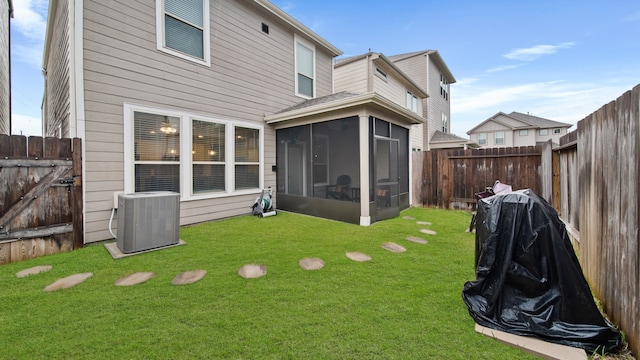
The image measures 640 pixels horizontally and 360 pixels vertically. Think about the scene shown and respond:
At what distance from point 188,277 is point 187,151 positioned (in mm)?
2970

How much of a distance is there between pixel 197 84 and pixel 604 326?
640cm

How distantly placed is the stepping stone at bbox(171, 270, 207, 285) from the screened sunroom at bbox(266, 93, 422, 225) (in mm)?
3224

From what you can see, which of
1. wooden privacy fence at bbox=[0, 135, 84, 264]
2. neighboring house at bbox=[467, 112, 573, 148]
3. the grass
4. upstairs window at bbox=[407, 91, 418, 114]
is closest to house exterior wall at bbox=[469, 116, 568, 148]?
neighboring house at bbox=[467, 112, 573, 148]

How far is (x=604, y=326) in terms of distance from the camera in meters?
1.67

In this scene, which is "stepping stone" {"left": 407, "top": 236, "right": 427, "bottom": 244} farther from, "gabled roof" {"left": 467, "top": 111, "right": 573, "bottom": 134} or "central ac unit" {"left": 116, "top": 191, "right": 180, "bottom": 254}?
"gabled roof" {"left": 467, "top": 111, "right": 573, "bottom": 134}

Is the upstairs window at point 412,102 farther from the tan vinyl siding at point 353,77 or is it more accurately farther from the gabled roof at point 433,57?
the tan vinyl siding at point 353,77

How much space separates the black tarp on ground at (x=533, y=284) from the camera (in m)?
1.70

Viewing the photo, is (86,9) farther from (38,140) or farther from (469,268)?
(469,268)

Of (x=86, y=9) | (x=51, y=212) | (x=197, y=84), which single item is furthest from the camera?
(x=197, y=84)

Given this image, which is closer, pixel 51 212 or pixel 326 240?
pixel 51 212

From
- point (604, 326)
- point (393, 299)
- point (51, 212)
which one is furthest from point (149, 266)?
point (604, 326)

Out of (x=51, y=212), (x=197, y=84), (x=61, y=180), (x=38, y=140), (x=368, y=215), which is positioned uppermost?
(x=197, y=84)

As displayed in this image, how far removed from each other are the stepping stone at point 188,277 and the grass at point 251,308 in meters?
0.10

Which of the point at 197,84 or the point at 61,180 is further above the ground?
the point at 197,84
